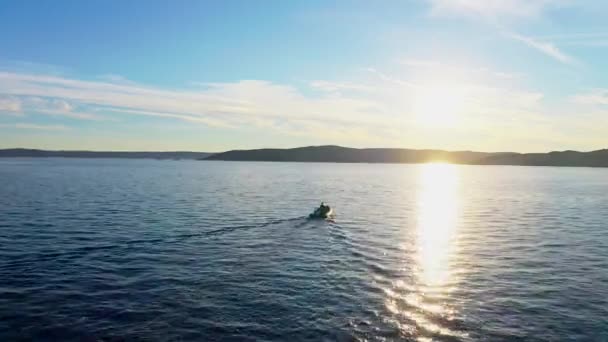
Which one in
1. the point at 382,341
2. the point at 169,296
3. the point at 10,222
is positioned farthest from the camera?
the point at 10,222

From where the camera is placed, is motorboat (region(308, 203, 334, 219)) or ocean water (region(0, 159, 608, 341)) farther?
motorboat (region(308, 203, 334, 219))

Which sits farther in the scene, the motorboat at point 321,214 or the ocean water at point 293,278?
the motorboat at point 321,214

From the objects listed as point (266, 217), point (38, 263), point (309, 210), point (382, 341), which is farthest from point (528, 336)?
point (309, 210)

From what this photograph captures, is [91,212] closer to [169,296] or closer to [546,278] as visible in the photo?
[169,296]

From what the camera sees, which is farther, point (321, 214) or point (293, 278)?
point (321, 214)

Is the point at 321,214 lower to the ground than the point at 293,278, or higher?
higher

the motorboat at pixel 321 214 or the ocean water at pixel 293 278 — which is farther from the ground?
the motorboat at pixel 321 214

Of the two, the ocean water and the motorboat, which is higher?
the motorboat

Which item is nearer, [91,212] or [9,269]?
[9,269]

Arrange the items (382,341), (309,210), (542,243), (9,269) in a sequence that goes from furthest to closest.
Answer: (309,210) → (542,243) → (9,269) → (382,341)
